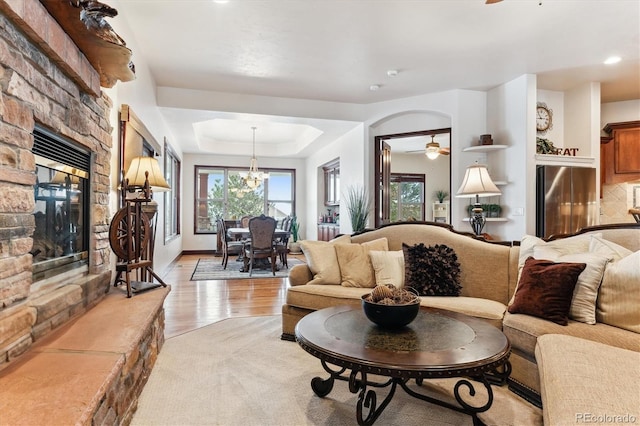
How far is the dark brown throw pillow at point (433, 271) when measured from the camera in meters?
2.91

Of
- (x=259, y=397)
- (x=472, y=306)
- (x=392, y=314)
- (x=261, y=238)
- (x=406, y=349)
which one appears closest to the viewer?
(x=406, y=349)

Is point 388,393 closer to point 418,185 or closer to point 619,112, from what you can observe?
point 619,112

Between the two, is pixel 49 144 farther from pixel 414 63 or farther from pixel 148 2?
pixel 414 63

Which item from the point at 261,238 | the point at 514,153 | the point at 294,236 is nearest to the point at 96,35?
the point at 261,238

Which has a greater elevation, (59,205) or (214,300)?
(59,205)

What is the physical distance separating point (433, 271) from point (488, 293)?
475 millimetres

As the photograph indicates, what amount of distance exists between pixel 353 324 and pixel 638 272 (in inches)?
63.4

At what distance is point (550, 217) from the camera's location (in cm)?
464

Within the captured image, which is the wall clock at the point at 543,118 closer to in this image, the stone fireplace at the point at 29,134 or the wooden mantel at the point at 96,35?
the wooden mantel at the point at 96,35

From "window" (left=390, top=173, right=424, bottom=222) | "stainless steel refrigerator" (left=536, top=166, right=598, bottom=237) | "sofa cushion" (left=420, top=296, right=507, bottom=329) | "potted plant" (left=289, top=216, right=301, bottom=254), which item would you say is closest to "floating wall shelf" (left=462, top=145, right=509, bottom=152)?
"stainless steel refrigerator" (left=536, top=166, right=598, bottom=237)

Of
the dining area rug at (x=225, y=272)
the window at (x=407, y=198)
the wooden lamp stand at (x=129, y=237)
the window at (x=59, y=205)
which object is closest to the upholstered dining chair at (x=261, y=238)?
the dining area rug at (x=225, y=272)

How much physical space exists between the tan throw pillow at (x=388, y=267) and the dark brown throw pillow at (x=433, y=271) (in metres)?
0.07

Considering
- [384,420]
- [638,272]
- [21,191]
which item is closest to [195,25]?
[21,191]

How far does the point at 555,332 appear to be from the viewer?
2.05 m
